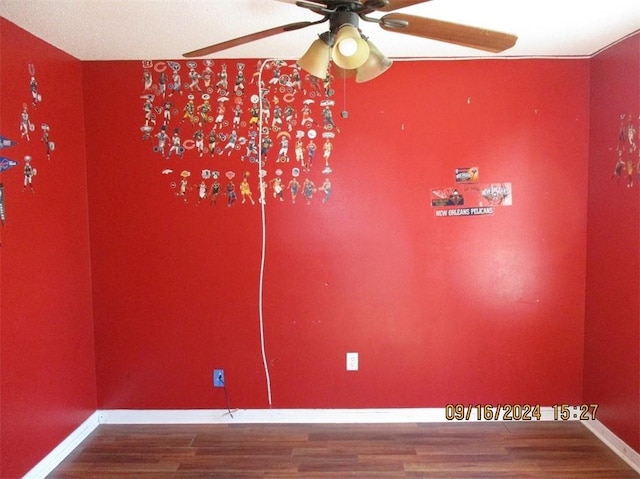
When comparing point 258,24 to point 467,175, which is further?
point 467,175

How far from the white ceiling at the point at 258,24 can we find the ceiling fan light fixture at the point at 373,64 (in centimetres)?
53

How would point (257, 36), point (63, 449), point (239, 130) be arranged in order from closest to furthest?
point (257, 36) → point (63, 449) → point (239, 130)

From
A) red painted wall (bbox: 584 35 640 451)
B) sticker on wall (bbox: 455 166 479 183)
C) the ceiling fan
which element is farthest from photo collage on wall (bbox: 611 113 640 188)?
the ceiling fan

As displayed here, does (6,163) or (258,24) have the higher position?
(258,24)

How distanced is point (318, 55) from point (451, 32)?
0.42 meters

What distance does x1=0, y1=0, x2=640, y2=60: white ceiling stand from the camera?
6.12 ft

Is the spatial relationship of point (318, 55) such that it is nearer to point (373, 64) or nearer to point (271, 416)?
point (373, 64)

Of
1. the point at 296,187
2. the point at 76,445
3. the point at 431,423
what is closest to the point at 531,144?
the point at 296,187

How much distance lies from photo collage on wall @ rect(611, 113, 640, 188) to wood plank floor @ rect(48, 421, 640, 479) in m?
1.49

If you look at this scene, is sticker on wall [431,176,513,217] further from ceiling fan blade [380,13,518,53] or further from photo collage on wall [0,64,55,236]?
photo collage on wall [0,64,55,236]

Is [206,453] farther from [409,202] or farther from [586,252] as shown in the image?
[586,252]

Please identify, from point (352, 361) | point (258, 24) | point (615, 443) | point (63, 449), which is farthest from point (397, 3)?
point (63, 449)

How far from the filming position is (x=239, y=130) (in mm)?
2562

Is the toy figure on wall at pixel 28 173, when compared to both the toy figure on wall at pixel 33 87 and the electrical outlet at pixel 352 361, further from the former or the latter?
the electrical outlet at pixel 352 361
